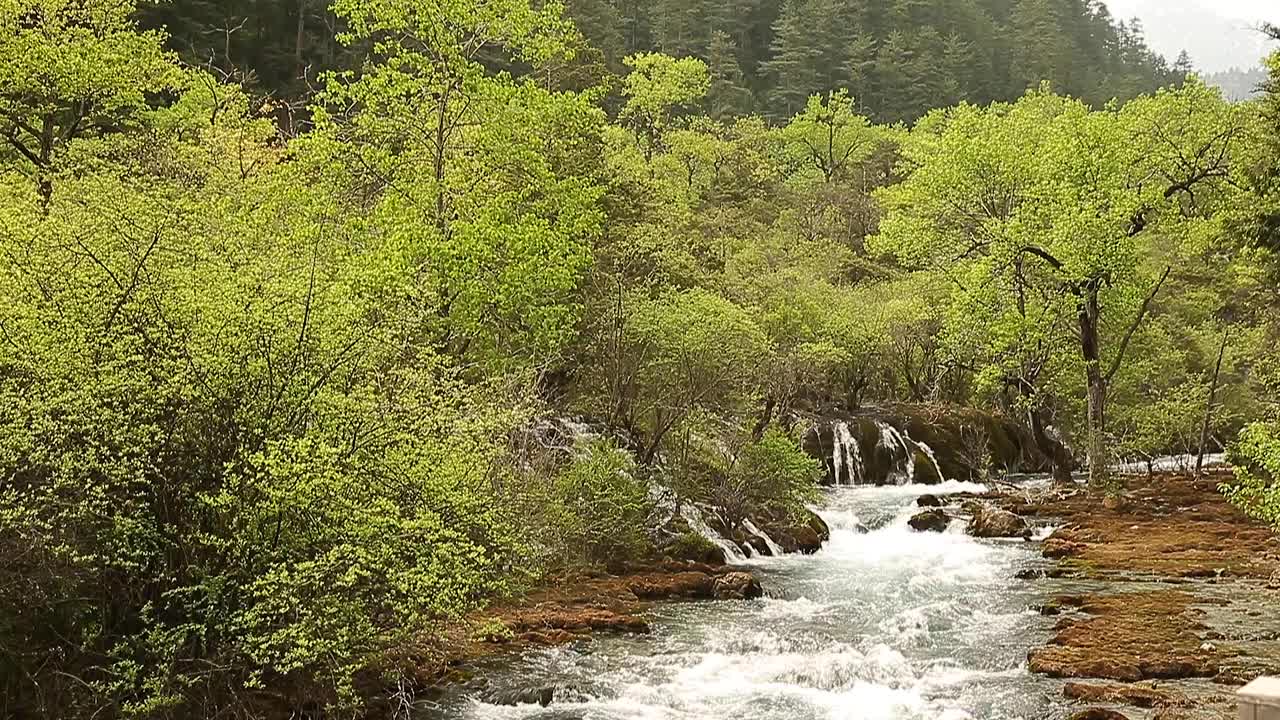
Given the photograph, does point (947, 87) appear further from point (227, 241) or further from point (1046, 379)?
point (227, 241)

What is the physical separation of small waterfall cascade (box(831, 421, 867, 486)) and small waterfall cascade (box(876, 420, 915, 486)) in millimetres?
998

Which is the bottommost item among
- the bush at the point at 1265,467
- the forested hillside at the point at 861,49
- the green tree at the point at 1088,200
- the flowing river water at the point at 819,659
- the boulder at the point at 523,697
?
the flowing river water at the point at 819,659

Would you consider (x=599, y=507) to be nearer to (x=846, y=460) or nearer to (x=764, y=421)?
(x=764, y=421)

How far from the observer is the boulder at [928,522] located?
26625mm

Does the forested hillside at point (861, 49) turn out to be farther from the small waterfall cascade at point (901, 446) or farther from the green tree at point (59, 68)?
the green tree at point (59, 68)

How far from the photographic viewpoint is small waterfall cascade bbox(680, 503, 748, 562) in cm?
2292

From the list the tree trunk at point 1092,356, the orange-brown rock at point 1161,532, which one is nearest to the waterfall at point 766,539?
the orange-brown rock at point 1161,532

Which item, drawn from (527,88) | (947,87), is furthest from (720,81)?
(527,88)

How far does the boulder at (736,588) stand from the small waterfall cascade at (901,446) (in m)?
16.6

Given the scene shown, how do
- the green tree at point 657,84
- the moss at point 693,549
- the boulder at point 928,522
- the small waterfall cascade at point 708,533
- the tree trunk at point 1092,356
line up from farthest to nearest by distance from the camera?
the green tree at point 657,84 → the tree trunk at point 1092,356 → the boulder at point 928,522 → the small waterfall cascade at point 708,533 → the moss at point 693,549

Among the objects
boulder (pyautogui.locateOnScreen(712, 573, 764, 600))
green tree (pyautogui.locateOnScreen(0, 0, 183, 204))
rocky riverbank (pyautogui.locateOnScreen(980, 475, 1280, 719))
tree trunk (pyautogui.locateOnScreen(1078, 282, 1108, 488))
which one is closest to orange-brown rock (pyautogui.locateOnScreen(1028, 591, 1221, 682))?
rocky riverbank (pyautogui.locateOnScreen(980, 475, 1280, 719))

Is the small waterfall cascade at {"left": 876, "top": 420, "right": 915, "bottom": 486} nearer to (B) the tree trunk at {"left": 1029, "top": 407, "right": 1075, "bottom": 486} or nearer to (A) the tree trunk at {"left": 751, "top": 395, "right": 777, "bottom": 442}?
(B) the tree trunk at {"left": 1029, "top": 407, "right": 1075, "bottom": 486}

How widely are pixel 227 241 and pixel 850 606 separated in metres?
12.4

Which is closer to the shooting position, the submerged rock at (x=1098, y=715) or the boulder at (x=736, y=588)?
the submerged rock at (x=1098, y=715)
